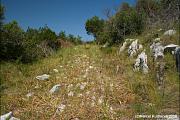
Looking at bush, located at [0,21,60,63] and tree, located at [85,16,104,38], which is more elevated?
tree, located at [85,16,104,38]

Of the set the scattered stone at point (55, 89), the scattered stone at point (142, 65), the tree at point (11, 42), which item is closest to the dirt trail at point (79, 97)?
the scattered stone at point (55, 89)

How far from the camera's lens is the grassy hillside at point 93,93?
676 centimetres

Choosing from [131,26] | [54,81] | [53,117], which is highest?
[131,26]

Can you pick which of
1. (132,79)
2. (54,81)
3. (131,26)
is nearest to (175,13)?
(131,26)

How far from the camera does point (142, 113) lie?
21.5 feet

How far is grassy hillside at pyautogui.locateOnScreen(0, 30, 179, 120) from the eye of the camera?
22.2 ft

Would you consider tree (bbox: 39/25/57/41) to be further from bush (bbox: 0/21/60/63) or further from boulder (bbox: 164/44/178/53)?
boulder (bbox: 164/44/178/53)

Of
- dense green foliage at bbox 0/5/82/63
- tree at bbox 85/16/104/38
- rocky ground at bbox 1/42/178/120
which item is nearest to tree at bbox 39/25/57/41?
dense green foliage at bbox 0/5/82/63

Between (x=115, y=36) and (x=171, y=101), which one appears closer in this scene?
(x=171, y=101)

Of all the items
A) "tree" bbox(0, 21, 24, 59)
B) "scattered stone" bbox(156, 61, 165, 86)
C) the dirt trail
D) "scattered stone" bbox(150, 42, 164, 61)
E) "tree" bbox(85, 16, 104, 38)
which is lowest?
the dirt trail

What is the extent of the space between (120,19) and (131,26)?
1.32 m

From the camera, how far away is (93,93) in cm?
816

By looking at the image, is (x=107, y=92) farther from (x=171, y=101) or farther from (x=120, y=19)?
(x=120, y=19)

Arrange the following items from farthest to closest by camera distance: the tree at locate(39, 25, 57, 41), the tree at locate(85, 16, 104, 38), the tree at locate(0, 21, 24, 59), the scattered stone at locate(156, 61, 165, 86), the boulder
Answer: the tree at locate(85, 16, 104, 38), the tree at locate(39, 25, 57, 41), the tree at locate(0, 21, 24, 59), the boulder, the scattered stone at locate(156, 61, 165, 86)
